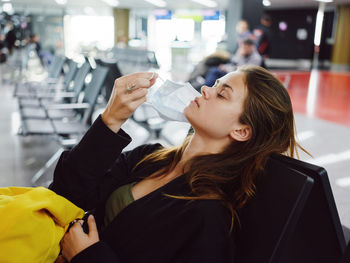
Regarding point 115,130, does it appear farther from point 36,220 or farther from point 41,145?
point 41,145

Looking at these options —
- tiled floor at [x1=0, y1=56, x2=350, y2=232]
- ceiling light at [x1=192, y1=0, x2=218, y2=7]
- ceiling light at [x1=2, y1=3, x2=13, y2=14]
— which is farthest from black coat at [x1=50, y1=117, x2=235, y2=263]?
ceiling light at [x1=192, y1=0, x2=218, y2=7]

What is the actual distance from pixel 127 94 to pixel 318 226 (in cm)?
69

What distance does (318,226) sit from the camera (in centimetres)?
97

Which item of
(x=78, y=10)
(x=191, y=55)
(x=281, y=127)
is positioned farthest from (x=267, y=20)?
(x=78, y=10)

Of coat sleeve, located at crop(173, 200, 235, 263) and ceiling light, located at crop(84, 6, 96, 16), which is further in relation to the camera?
ceiling light, located at crop(84, 6, 96, 16)

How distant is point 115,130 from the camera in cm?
117

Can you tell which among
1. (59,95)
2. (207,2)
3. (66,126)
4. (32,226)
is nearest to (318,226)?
(32,226)

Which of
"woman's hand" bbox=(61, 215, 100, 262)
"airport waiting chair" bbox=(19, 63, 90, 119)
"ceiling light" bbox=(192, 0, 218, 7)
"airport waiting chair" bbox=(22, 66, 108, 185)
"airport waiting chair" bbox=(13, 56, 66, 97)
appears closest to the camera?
"woman's hand" bbox=(61, 215, 100, 262)

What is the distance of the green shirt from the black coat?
2.2 inches

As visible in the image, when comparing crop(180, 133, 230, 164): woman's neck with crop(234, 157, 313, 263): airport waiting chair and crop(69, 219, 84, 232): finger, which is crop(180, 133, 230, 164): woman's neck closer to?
crop(234, 157, 313, 263): airport waiting chair

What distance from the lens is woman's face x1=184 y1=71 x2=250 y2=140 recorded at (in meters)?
1.17

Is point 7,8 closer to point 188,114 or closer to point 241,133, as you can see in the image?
point 188,114

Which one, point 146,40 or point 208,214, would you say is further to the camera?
point 146,40

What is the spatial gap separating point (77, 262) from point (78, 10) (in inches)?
823
